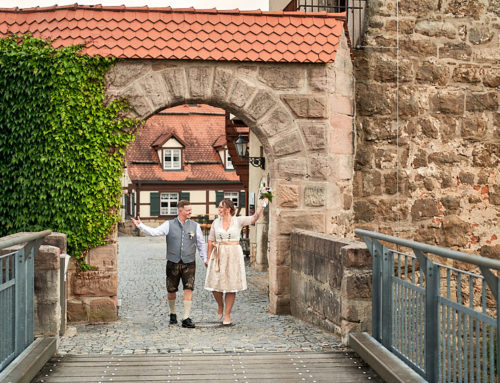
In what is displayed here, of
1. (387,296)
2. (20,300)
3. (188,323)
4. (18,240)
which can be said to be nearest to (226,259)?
(188,323)

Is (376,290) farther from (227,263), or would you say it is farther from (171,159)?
(171,159)

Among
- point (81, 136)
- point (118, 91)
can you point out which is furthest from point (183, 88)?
point (81, 136)

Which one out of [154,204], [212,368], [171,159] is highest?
[171,159]

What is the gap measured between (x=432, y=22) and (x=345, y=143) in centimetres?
278

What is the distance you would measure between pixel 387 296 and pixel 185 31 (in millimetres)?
4592

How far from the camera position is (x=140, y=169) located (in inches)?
1561

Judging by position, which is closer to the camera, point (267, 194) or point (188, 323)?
point (188, 323)

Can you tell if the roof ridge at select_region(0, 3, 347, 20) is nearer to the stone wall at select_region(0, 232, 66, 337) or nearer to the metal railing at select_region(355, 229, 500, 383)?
the stone wall at select_region(0, 232, 66, 337)

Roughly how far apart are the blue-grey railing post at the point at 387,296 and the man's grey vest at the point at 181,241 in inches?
124

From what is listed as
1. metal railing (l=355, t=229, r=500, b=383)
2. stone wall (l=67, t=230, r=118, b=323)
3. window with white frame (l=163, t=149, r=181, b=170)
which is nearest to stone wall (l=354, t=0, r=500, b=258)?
stone wall (l=67, t=230, r=118, b=323)

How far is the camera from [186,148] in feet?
133

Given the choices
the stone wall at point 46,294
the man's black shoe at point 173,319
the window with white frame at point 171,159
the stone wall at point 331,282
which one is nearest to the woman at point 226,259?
the man's black shoe at point 173,319

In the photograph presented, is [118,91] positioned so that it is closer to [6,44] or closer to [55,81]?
[55,81]

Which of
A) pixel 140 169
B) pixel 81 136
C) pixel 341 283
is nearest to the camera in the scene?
pixel 341 283
